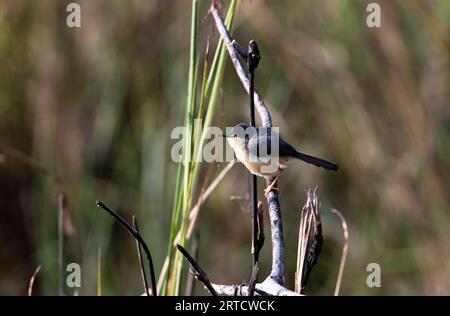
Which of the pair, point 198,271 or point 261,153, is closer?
point 198,271

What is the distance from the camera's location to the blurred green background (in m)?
3.26

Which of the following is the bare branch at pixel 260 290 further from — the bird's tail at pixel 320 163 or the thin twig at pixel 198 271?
the bird's tail at pixel 320 163

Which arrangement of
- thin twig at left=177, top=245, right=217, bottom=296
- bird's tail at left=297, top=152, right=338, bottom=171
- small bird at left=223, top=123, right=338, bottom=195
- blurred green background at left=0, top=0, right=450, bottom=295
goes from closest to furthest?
1. thin twig at left=177, top=245, right=217, bottom=296
2. bird's tail at left=297, top=152, right=338, bottom=171
3. small bird at left=223, top=123, right=338, bottom=195
4. blurred green background at left=0, top=0, right=450, bottom=295

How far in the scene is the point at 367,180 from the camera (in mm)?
3428

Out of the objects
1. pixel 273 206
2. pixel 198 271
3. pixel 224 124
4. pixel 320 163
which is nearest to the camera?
pixel 198 271

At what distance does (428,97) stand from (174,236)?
6.24 ft

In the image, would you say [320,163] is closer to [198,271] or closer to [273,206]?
[273,206]

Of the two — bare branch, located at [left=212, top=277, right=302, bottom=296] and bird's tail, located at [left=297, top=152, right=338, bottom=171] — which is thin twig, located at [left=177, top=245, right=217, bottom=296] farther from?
bird's tail, located at [left=297, top=152, right=338, bottom=171]

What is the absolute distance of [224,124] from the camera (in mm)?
3500

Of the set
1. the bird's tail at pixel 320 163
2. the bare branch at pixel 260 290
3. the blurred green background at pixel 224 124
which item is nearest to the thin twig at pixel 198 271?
the bare branch at pixel 260 290

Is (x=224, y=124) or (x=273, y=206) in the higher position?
(x=224, y=124)

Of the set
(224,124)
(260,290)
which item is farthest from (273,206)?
(224,124)

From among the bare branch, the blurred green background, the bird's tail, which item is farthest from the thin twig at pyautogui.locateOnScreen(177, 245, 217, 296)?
the blurred green background
